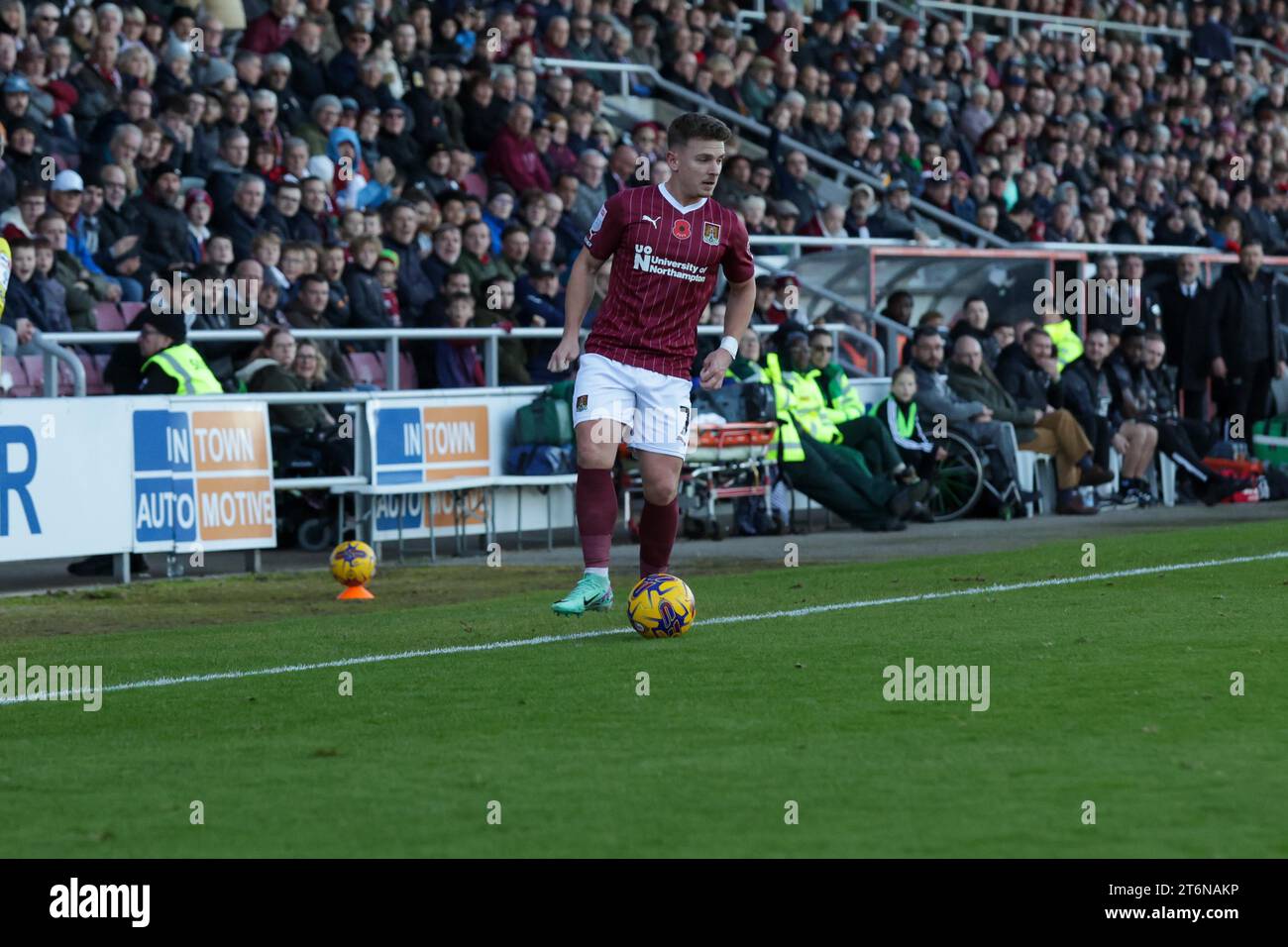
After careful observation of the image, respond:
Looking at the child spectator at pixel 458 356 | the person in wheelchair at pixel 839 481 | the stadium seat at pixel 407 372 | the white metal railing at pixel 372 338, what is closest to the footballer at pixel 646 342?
the white metal railing at pixel 372 338

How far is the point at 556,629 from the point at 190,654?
5.80 ft

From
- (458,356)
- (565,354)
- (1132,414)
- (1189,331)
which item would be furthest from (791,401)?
(565,354)

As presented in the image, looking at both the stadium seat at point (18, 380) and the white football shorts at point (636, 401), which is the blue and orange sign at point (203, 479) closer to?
the stadium seat at point (18, 380)

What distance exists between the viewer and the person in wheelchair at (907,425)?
1922 cm

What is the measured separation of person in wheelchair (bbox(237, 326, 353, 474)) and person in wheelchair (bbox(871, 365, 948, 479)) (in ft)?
17.0

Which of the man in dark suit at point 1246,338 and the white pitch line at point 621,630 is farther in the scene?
the man in dark suit at point 1246,338

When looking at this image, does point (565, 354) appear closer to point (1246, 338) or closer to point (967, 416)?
point (967, 416)

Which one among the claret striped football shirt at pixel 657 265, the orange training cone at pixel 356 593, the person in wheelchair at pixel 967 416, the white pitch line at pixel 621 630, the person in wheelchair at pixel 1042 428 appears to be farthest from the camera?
the person in wheelchair at pixel 1042 428

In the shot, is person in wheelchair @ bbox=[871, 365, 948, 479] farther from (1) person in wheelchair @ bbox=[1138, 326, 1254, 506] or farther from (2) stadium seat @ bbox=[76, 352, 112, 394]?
(2) stadium seat @ bbox=[76, 352, 112, 394]

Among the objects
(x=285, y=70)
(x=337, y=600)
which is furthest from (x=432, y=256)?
(x=337, y=600)

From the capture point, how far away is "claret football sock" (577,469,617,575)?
34.6 feet

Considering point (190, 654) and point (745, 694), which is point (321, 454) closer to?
point (190, 654)

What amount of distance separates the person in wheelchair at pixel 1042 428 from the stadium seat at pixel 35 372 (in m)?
8.61

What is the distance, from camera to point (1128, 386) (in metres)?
22.4
